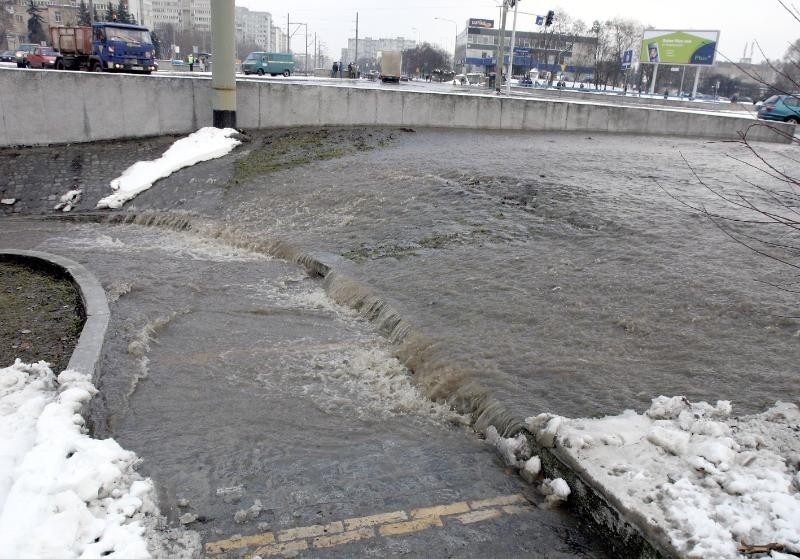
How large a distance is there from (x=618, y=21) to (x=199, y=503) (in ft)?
322

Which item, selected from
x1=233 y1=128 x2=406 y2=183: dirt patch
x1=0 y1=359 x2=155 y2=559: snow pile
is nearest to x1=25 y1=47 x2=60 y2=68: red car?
x1=233 y1=128 x2=406 y2=183: dirt patch

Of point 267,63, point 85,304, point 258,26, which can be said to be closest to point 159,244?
point 85,304

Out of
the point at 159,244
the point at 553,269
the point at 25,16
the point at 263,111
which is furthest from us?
the point at 25,16

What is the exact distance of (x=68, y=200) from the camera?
15.9 metres

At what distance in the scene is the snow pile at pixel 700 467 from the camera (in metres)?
3.75

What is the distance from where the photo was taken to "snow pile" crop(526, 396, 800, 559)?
3.75 metres

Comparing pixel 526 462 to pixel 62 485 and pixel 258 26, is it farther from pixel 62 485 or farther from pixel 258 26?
pixel 258 26


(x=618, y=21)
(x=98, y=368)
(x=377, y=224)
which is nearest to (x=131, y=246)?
(x=377, y=224)

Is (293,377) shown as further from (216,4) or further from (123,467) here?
(216,4)

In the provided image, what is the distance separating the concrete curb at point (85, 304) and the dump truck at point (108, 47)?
18362 mm

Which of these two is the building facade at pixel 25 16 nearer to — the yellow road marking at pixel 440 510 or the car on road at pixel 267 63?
the car on road at pixel 267 63

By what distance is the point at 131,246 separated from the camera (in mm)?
12492

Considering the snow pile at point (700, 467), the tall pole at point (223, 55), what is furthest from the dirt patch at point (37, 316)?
the tall pole at point (223, 55)

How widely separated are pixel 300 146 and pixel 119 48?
12.1 m
